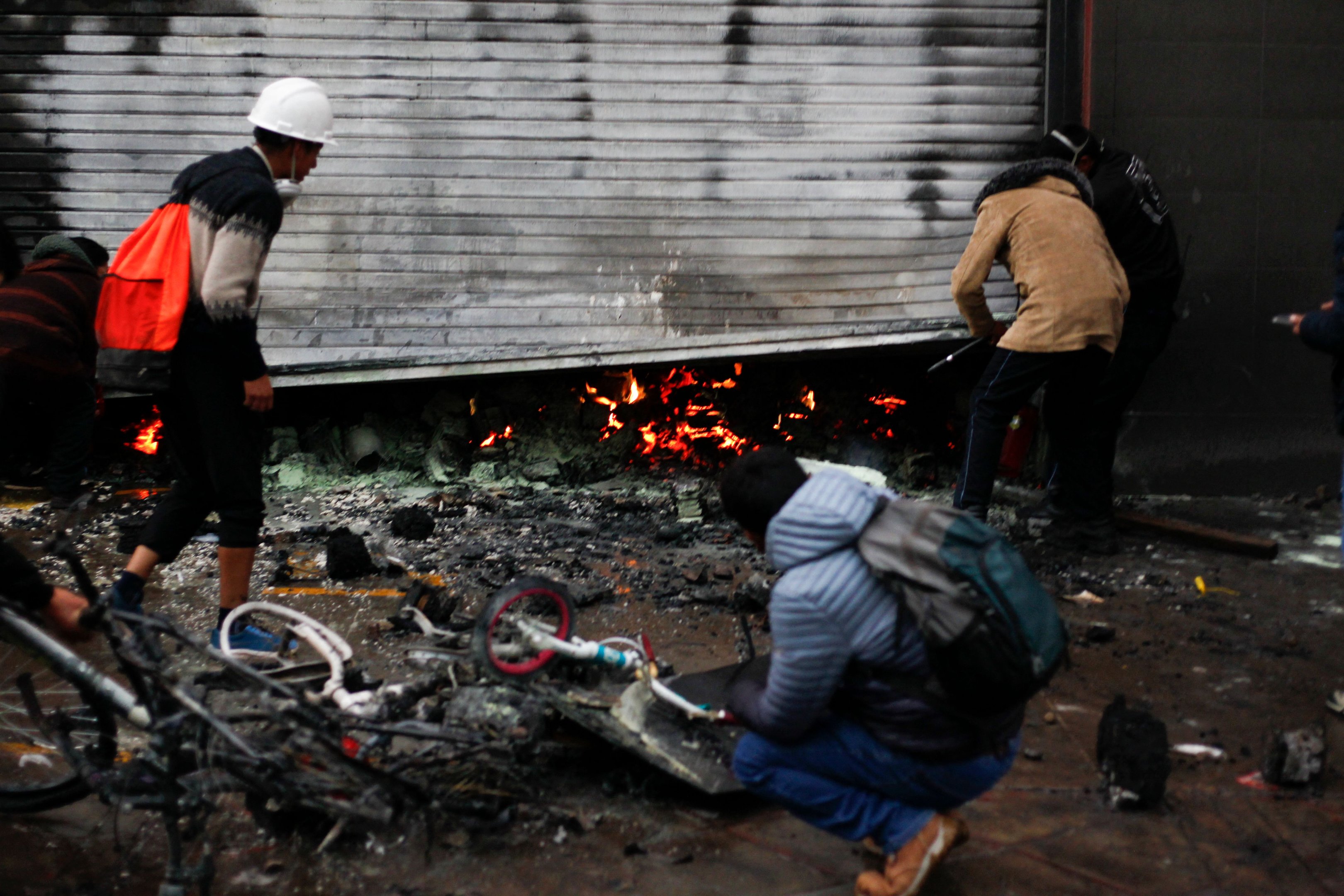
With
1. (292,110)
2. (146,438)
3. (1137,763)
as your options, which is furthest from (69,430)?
(1137,763)

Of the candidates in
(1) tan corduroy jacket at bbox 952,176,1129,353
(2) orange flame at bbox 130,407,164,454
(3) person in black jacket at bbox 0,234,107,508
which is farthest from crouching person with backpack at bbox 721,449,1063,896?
(2) orange flame at bbox 130,407,164,454

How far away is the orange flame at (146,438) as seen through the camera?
28.4ft

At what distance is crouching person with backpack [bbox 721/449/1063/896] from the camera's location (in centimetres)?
262

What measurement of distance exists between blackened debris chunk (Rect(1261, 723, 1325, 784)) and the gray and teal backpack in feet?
4.79

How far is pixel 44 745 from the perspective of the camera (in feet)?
11.7

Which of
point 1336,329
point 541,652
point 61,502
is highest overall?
point 1336,329

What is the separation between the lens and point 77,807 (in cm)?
350

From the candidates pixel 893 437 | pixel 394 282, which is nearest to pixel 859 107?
pixel 893 437

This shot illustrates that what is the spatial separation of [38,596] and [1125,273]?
18.3 ft

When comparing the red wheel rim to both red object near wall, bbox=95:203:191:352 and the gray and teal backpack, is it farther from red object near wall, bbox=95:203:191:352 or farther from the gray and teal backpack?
red object near wall, bbox=95:203:191:352

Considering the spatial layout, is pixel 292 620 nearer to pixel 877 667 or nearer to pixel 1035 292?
pixel 877 667

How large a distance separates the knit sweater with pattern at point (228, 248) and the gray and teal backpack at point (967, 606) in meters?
2.74

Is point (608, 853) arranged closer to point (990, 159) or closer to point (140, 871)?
point (140, 871)

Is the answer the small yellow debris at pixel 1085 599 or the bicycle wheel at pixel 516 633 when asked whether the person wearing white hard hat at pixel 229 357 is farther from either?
the small yellow debris at pixel 1085 599
